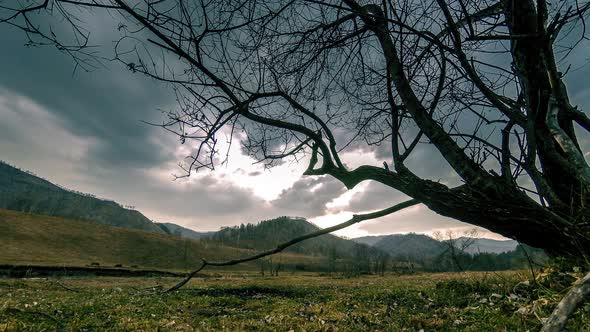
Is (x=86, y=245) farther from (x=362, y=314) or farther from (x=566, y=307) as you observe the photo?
(x=566, y=307)

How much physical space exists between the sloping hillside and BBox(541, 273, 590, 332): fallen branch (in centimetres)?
10762

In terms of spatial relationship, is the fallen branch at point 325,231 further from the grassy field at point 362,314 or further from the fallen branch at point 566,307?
the fallen branch at point 566,307

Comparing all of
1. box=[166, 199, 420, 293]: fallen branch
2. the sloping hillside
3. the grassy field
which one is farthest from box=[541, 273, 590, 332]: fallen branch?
the sloping hillside

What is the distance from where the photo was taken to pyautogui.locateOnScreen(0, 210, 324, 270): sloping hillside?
101 meters

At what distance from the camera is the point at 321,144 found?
13.3ft

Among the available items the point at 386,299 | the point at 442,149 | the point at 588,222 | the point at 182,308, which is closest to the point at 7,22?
the point at 442,149

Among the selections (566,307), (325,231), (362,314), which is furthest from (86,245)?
(566,307)

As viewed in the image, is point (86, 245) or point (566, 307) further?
point (86, 245)

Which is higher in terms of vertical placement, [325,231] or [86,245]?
[325,231]

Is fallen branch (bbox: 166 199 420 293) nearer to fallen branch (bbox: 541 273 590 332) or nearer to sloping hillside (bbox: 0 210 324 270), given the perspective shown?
fallen branch (bbox: 541 273 590 332)

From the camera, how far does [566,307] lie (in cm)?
171

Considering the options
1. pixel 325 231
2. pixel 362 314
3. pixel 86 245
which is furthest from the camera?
pixel 86 245

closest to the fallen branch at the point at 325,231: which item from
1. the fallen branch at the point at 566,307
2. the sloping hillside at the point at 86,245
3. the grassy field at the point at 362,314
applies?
the grassy field at the point at 362,314

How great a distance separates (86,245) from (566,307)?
146786 mm
